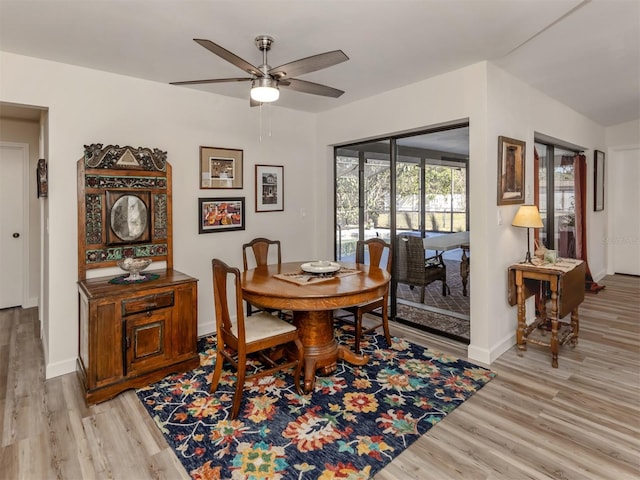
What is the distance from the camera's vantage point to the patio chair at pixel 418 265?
398 centimetres

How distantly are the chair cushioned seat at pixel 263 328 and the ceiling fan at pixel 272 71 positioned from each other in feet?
5.08

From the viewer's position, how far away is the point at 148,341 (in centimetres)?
273

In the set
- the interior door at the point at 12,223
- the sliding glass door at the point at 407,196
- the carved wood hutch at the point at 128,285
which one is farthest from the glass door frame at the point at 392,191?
the interior door at the point at 12,223

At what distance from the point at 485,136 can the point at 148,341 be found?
314cm

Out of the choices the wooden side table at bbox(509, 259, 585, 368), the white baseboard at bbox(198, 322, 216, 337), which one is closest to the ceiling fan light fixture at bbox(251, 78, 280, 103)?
the white baseboard at bbox(198, 322, 216, 337)

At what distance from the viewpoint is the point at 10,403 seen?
2.51 metres

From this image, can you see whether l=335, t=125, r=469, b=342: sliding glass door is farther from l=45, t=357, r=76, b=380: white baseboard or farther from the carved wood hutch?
l=45, t=357, r=76, b=380: white baseboard

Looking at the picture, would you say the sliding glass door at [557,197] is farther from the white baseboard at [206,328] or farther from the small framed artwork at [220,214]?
the white baseboard at [206,328]

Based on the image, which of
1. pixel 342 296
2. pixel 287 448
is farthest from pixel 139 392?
pixel 342 296

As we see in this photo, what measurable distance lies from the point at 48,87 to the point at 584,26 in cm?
406

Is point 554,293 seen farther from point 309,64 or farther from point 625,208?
point 625,208

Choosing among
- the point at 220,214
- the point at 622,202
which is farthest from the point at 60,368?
the point at 622,202

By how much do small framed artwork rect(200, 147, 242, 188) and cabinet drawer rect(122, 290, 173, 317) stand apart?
138 centimetres

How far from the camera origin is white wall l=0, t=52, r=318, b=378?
2924 millimetres
